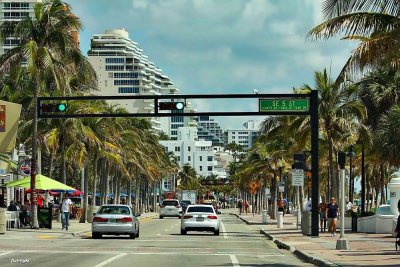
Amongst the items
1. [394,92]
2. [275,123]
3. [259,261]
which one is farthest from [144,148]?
[259,261]

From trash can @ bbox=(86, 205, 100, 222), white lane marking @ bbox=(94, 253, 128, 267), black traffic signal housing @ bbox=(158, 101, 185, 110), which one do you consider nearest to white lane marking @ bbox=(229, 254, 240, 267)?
white lane marking @ bbox=(94, 253, 128, 267)

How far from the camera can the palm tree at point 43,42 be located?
38.0 m

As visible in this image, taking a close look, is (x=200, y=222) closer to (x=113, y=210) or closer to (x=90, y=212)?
(x=113, y=210)

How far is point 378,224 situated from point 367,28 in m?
16.9

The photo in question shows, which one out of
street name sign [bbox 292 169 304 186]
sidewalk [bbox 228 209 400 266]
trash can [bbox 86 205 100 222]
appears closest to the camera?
sidewalk [bbox 228 209 400 266]

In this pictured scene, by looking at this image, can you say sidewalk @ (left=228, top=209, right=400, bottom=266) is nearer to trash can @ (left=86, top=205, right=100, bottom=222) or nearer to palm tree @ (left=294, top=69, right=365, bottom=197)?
palm tree @ (left=294, top=69, right=365, bottom=197)

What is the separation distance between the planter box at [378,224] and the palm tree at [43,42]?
→ 16603 mm

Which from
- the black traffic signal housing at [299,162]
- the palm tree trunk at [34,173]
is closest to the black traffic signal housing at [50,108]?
the palm tree trunk at [34,173]

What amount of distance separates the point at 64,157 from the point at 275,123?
13985 millimetres

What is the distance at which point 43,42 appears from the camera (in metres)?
39.2

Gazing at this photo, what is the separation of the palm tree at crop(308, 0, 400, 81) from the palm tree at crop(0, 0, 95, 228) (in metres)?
19.2

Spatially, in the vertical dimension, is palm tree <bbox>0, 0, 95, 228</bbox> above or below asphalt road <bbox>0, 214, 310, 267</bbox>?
above

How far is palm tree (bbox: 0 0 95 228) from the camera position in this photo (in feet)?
125

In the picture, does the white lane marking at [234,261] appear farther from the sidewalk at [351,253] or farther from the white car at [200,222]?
the white car at [200,222]
